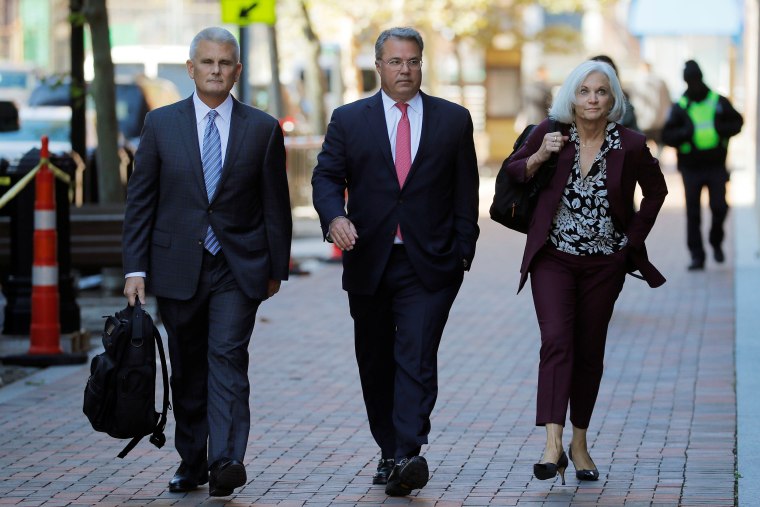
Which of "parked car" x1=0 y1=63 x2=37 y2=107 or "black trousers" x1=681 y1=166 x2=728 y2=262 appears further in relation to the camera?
"parked car" x1=0 y1=63 x2=37 y2=107

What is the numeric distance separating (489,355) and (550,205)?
166 inches

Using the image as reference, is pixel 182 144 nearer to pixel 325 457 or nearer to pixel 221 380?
pixel 221 380

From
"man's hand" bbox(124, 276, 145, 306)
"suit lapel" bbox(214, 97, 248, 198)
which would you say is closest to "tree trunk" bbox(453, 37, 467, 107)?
"suit lapel" bbox(214, 97, 248, 198)

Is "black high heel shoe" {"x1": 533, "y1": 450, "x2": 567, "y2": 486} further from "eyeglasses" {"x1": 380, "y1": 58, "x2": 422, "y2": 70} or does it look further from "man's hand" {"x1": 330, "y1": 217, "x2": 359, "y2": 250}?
"eyeglasses" {"x1": 380, "y1": 58, "x2": 422, "y2": 70}

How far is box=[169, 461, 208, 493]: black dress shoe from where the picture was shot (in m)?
6.51

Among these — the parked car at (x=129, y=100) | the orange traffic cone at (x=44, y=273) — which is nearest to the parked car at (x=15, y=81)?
the parked car at (x=129, y=100)

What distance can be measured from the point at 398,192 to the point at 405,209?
0.07 meters

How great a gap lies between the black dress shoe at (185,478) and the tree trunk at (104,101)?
25.7ft

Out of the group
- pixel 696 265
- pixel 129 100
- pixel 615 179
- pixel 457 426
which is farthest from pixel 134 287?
pixel 129 100

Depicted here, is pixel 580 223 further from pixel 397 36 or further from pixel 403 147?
pixel 397 36

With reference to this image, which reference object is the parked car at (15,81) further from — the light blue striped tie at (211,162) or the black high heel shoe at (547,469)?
the black high heel shoe at (547,469)

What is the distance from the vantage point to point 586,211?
21.2 feet

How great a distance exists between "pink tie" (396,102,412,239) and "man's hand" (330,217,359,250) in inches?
10.0

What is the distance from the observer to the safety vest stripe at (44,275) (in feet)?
33.2
